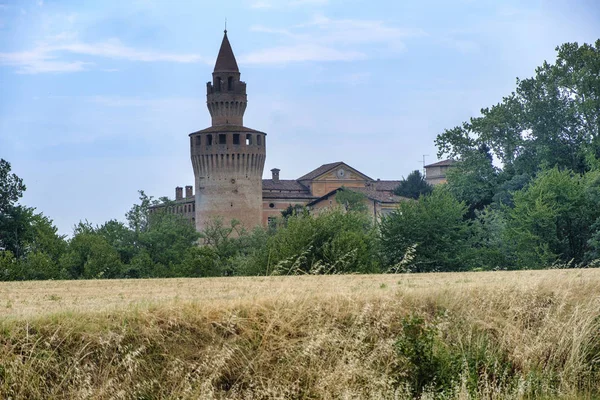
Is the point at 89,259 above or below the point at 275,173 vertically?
below

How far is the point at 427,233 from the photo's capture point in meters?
42.8

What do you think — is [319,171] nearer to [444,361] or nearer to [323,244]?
[323,244]

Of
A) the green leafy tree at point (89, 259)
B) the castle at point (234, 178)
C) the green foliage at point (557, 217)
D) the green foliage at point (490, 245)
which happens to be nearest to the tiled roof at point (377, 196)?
the castle at point (234, 178)

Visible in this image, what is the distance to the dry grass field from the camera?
8891 mm

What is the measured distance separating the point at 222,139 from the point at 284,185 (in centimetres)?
1619

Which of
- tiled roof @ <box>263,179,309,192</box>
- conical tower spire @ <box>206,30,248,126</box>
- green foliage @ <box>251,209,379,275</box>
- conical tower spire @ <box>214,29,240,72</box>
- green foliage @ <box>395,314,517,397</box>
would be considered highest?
conical tower spire @ <box>214,29,240,72</box>

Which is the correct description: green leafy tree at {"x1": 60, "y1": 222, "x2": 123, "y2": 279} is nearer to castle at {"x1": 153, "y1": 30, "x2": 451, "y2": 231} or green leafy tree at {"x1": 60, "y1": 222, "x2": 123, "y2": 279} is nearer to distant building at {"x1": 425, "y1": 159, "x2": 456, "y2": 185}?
castle at {"x1": 153, "y1": 30, "x2": 451, "y2": 231}

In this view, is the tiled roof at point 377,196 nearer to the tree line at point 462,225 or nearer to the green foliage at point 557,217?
the tree line at point 462,225

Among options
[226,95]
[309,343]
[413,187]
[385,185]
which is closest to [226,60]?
[226,95]

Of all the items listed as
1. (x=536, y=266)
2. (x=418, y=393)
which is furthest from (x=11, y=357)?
(x=536, y=266)

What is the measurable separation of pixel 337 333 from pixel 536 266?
31595mm

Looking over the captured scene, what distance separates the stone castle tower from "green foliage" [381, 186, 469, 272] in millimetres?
37465

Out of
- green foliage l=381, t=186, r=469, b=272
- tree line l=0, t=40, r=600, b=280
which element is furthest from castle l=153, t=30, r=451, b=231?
green foliage l=381, t=186, r=469, b=272

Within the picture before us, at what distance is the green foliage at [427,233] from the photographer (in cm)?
4172
